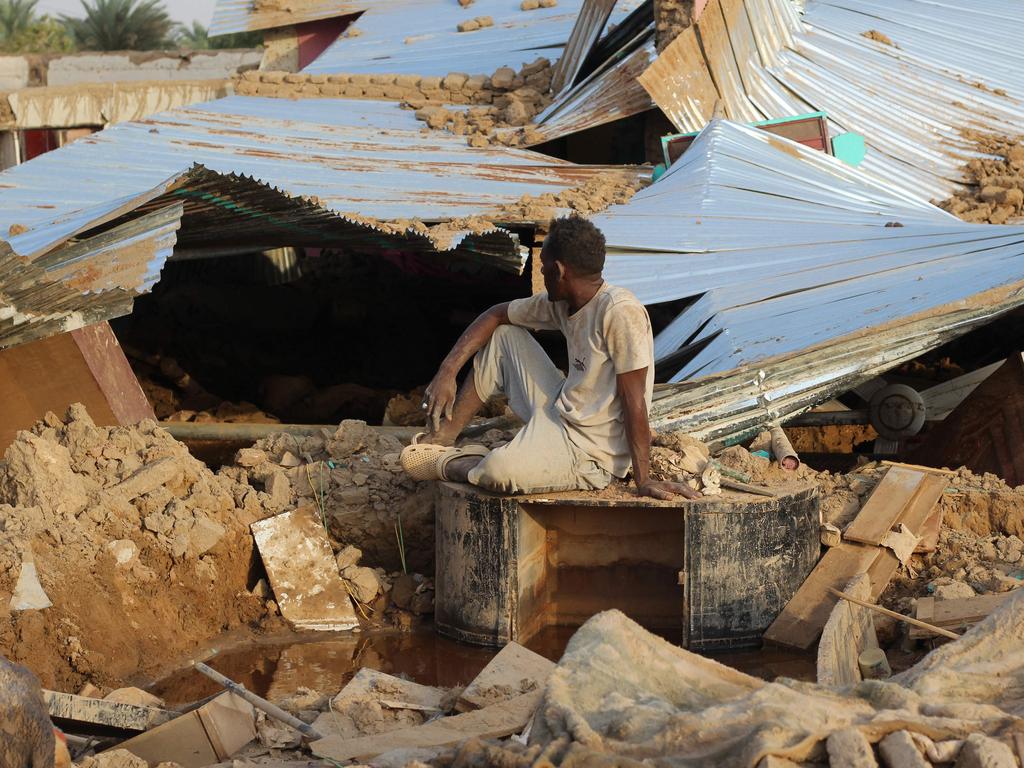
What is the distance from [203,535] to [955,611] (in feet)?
10.0

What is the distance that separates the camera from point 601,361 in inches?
208

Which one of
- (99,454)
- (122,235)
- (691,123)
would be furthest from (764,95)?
(99,454)

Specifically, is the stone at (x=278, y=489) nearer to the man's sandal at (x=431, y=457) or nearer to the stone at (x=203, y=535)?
the stone at (x=203, y=535)

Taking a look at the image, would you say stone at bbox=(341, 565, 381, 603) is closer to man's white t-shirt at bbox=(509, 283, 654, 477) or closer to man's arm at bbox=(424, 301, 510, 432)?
man's arm at bbox=(424, 301, 510, 432)

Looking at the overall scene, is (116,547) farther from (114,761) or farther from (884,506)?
(884,506)

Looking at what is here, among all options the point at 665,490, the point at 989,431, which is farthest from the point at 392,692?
the point at 989,431

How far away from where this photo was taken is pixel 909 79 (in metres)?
10.6

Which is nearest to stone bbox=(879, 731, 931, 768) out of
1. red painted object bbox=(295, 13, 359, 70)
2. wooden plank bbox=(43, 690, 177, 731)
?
wooden plank bbox=(43, 690, 177, 731)

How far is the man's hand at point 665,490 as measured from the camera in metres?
5.21

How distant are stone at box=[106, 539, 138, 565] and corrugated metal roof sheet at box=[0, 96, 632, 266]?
178cm

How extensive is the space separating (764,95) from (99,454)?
6.11 m

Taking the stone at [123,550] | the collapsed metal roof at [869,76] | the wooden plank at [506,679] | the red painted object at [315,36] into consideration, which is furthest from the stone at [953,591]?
the red painted object at [315,36]

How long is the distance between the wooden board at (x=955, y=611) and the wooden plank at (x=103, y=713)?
2.78 meters

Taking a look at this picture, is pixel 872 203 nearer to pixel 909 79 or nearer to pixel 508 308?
pixel 909 79
